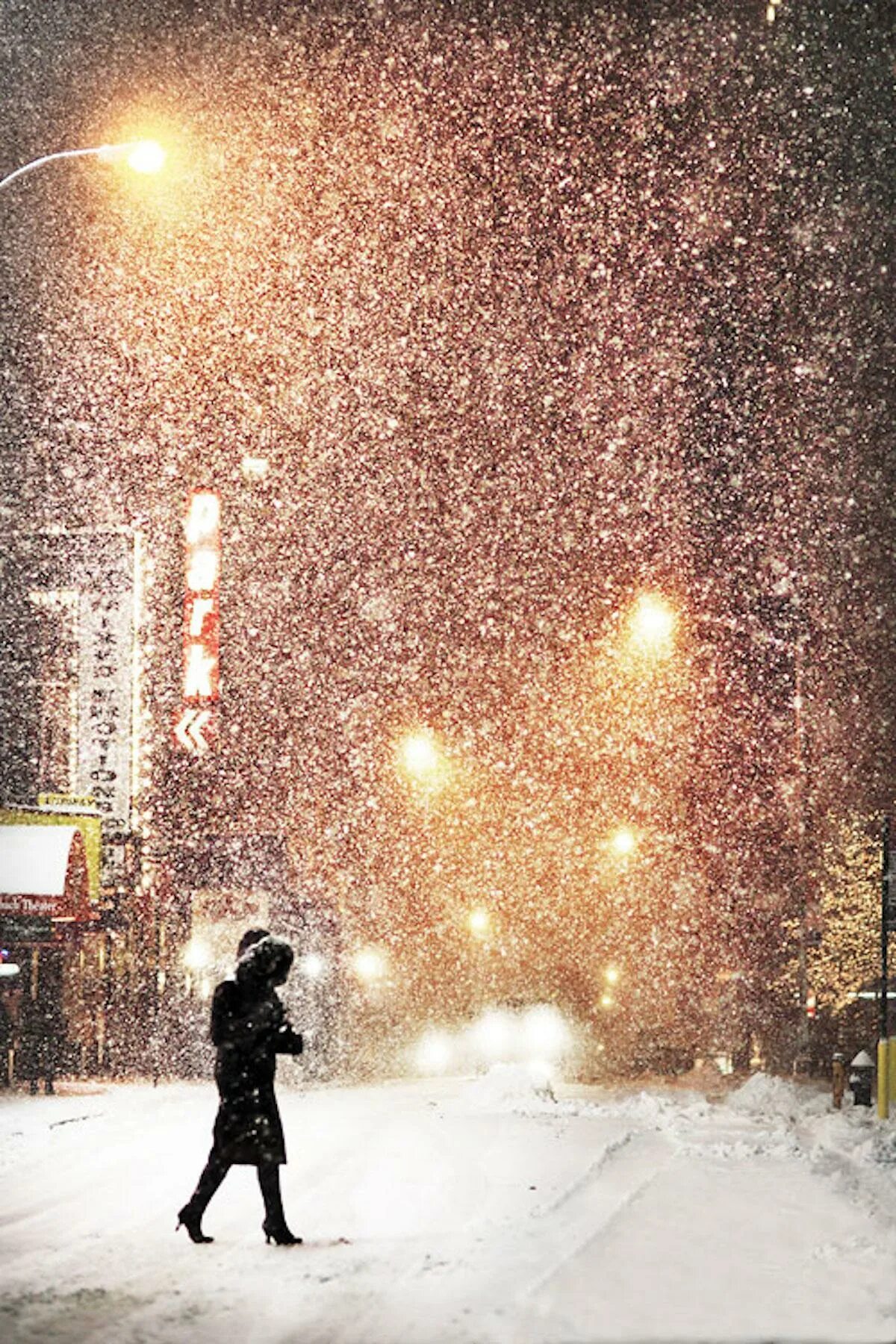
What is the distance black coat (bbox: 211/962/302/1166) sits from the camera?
29.8 feet

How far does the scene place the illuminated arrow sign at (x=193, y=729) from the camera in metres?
31.3

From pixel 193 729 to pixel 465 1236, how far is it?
2230cm

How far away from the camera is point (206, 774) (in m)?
40.7

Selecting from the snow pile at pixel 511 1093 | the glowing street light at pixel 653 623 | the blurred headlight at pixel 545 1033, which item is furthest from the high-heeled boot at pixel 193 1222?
the blurred headlight at pixel 545 1033

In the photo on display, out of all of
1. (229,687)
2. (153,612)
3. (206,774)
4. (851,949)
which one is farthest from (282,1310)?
(229,687)

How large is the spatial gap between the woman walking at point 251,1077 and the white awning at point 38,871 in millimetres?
→ 16327

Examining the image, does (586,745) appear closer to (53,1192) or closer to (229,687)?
(229,687)

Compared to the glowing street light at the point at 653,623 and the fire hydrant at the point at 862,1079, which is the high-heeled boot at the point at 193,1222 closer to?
the fire hydrant at the point at 862,1079

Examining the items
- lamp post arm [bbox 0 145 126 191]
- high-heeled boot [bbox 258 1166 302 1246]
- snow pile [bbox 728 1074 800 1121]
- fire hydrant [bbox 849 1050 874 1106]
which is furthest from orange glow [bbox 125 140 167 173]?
fire hydrant [bbox 849 1050 874 1106]

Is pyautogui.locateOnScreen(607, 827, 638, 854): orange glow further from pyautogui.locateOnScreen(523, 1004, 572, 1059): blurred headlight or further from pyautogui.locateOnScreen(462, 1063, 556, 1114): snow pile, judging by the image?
pyautogui.locateOnScreen(462, 1063, 556, 1114): snow pile

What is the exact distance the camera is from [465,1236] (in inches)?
384

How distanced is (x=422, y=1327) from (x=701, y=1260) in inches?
84.2

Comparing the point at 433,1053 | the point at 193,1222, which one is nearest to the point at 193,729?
the point at 433,1053

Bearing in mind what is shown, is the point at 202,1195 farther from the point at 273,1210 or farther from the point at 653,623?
the point at 653,623
